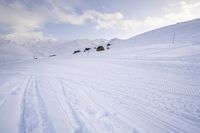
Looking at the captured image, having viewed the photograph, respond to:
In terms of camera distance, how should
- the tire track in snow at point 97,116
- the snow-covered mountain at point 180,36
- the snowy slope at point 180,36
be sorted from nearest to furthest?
the tire track in snow at point 97,116 → the snow-covered mountain at point 180,36 → the snowy slope at point 180,36

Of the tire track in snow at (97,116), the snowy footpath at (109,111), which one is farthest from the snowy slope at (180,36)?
the tire track in snow at (97,116)

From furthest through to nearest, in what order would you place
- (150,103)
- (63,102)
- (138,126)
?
(63,102), (150,103), (138,126)

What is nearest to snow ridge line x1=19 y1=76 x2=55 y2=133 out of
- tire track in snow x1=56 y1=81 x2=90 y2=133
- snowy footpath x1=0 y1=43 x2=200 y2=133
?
snowy footpath x1=0 y1=43 x2=200 y2=133

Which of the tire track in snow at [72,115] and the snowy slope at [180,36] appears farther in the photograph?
the snowy slope at [180,36]

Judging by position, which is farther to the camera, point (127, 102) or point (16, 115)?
point (127, 102)

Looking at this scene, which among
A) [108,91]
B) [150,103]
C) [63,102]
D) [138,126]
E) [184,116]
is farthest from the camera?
[108,91]

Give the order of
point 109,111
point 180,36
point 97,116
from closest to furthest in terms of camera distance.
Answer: point 97,116, point 109,111, point 180,36

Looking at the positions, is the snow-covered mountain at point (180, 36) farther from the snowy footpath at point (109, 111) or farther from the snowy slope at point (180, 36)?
the snowy footpath at point (109, 111)

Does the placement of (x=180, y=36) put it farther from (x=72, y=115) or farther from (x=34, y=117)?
(x=34, y=117)

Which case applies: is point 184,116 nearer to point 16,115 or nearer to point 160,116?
point 160,116

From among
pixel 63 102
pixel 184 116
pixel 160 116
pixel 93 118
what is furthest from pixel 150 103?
pixel 63 102

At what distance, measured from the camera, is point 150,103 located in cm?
407

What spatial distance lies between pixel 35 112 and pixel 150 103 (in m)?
3.71

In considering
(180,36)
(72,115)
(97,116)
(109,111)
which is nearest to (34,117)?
(72,115)
